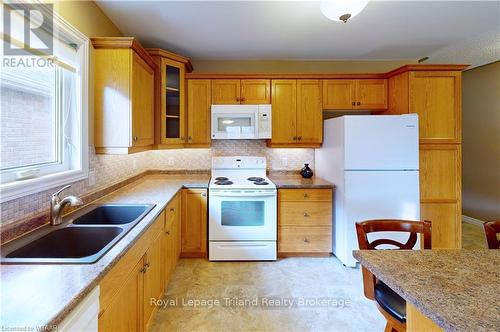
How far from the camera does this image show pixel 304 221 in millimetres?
2932

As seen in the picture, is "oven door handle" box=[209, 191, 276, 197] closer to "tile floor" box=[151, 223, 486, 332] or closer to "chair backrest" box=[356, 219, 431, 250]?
"tile floor" box=[151, 223, 486, 332]

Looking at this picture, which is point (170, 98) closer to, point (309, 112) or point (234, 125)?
point (234, 125)

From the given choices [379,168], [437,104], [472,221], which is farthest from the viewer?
[472,221]

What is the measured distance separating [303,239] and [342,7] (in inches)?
89.7

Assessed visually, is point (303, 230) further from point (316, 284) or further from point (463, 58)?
point (463, 58)

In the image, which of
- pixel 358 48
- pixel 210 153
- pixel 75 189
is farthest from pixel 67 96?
pixel 358 48

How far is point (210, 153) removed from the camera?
11.5 ft

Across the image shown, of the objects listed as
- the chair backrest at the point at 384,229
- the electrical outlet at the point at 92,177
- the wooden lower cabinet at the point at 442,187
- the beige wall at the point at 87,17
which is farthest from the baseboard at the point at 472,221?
the beige wall at the point at 87,17

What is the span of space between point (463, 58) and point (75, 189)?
4.90 m

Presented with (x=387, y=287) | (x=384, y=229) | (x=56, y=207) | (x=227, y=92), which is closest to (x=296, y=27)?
(x=227, y=92)

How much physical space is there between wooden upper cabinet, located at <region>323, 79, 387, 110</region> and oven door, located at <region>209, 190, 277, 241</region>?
146 centimetres

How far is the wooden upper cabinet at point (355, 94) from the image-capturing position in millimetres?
3230

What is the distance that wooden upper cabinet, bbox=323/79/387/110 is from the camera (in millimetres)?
3230

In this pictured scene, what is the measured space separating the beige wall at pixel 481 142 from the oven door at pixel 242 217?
3.72 meters
